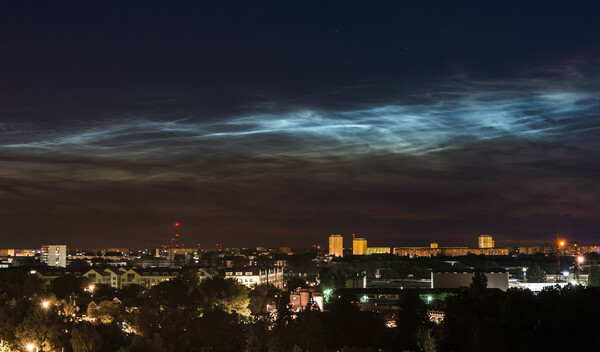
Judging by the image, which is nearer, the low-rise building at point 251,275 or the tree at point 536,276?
the low-rise building at point 251,275

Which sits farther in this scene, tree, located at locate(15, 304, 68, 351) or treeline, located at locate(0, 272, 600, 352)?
tree, located at locate(15, 304, 68, 351)

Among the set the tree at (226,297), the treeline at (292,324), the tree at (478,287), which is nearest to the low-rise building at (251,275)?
the treeline at (292,324)

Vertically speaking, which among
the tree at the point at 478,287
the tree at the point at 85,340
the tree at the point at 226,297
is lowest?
the tree at the point at 85,340

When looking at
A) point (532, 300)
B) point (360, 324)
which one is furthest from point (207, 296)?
point (532, 300)

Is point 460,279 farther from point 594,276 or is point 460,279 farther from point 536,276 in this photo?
point 536,276

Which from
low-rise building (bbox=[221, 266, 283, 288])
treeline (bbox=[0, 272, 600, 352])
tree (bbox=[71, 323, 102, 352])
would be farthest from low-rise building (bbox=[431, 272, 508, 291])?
tree (bbox=[71, 323, 102, 352])

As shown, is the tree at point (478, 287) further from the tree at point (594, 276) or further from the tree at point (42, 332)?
the tree at point (594, 276)

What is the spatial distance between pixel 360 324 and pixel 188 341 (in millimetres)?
6787

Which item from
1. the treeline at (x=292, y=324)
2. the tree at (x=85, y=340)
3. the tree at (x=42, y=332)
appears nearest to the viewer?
the treeline at (x=292, y=324)

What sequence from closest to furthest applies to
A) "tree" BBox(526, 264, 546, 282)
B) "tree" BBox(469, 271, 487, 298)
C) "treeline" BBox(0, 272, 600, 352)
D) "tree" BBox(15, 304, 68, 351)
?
"treeline" BBox(0, 272, 600, 352) < "tree" BBox(469, 271, 487, 298) < "tree" BBox(15, 304, 68, 351) < "tree" BBox(526, 264, 546, 282)

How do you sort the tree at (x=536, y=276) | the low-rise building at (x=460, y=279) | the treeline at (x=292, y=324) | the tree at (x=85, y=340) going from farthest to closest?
the tree at (x=536, y=276), the low-rise building at (x=460, y=279), the tree at (x=85, y=340), the treeline at (x=292, y=324)

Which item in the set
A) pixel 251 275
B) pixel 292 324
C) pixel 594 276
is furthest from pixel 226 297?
pixel 251 275

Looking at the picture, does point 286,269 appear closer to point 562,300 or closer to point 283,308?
point 283,308

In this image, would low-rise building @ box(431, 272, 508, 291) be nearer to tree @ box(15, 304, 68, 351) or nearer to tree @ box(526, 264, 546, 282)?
tree @ box(526, 264, 546, 282)
